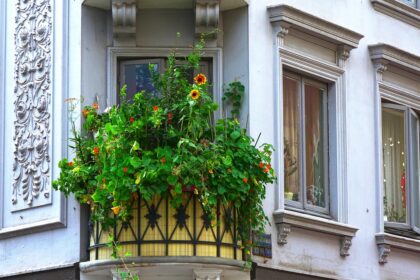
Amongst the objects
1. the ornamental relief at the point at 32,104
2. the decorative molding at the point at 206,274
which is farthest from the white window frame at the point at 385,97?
the ornamental relief at the point at 32,104

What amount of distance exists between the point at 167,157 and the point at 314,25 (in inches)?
143

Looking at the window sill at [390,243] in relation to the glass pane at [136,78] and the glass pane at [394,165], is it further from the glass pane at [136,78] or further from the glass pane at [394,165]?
the glass pane at [136,78]

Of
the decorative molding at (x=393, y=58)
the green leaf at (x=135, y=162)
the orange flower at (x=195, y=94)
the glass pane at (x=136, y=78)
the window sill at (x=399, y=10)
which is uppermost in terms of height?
the window sill at (x=399, y=10)

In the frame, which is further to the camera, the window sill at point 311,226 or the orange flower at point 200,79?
the window sill at point 311,226

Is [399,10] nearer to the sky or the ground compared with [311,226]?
nearer to the sky

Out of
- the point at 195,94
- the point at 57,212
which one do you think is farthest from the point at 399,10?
the point at 57,212

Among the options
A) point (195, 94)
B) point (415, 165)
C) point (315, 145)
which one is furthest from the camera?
point (415, 165)

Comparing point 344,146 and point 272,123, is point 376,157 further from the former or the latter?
point 272,123

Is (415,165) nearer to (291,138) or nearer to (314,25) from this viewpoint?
(291,138)

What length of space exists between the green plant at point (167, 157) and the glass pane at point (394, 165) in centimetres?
387

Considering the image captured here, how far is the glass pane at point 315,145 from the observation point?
2350 centimetres

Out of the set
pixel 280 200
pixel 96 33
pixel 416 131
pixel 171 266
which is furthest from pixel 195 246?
pixel 416 131

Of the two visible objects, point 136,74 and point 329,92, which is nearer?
point 136,74

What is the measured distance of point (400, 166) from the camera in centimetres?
2531
